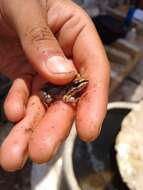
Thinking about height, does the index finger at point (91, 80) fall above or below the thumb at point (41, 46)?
below

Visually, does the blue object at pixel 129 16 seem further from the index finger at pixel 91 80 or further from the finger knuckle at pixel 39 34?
the finger knuckle at pixel 39 34

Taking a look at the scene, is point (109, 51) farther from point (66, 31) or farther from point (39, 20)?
point (39, 20)

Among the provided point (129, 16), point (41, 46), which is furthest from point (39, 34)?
point (129, 16)

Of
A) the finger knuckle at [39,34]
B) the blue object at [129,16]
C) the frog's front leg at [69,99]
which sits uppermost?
the finger knuckle at [39,34]

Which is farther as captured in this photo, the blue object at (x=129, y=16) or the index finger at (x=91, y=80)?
the blue object at (x=129, y=16)

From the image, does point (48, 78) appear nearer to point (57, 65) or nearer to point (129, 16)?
point (57, 65)

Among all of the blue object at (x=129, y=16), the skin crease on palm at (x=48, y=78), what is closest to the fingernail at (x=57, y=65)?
the skin crease on palm at (x=48, y=78)
